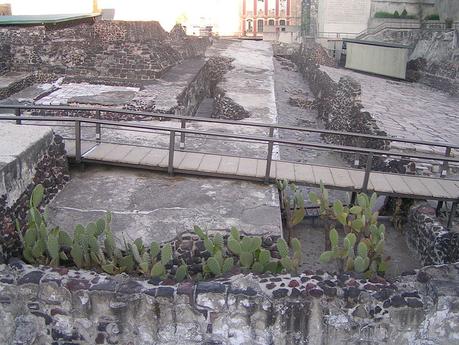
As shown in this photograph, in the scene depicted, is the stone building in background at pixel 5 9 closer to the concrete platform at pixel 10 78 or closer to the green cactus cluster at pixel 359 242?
the concrete platform at pixel 10 78

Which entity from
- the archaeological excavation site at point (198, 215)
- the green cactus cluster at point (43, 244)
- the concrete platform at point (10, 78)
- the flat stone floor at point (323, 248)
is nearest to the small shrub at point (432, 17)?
the archaeological excavation site at point (198, 215)

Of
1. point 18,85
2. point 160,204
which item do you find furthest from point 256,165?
point 18,85

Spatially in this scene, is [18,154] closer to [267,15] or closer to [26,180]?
[26,180]

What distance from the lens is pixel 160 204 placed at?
17.7ft

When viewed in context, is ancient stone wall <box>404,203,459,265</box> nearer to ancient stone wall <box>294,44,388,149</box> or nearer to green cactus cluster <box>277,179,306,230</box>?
green cactus cluster <box>277,179,306,230</box>

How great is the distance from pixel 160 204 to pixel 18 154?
1.50 metres

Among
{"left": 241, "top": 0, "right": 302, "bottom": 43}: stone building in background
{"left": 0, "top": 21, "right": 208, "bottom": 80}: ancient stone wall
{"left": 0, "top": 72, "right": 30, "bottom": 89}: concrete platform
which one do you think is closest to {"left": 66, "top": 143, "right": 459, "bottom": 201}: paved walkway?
{"left": 0, "top": 72, "right": 30, "bottom": 89}: concrete platform

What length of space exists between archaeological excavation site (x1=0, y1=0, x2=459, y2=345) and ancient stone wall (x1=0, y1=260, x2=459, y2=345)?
0.01 m

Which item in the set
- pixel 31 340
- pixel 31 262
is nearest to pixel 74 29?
pixel 31 262

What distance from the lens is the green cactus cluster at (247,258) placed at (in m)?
4.13

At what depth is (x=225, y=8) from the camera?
52.5 meters

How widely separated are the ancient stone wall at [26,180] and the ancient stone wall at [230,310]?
86cm

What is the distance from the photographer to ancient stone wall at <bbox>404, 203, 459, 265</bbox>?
5.34 meters

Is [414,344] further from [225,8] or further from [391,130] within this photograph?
[225,8]
